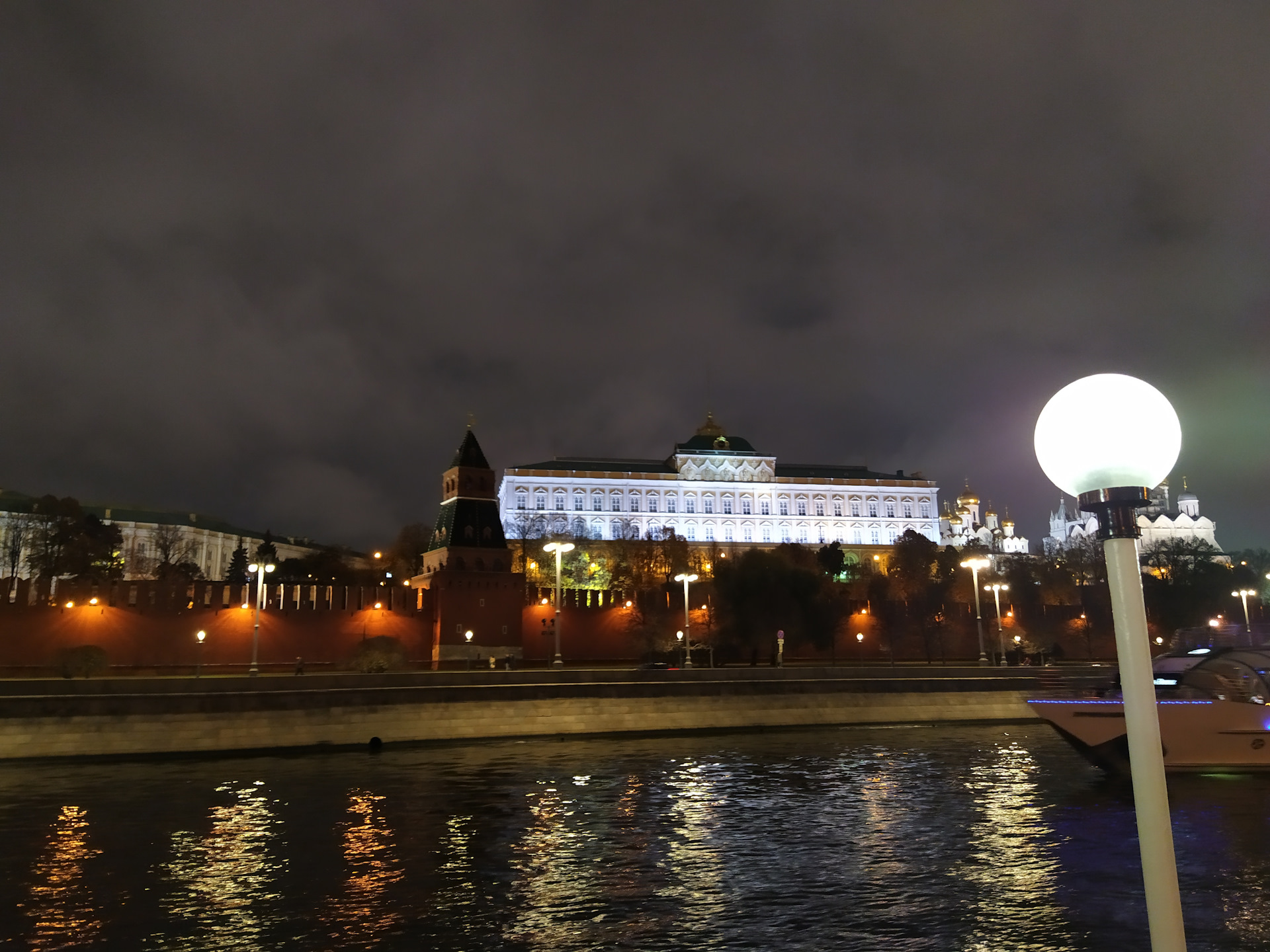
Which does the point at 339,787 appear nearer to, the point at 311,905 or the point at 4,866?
the point at 4,866

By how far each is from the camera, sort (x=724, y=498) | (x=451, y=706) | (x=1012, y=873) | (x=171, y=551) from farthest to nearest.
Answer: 1. (x=724, y=498)
2. (x=171, y=551)
3. (x=451, y=706)
4. (x=1012, y=873)

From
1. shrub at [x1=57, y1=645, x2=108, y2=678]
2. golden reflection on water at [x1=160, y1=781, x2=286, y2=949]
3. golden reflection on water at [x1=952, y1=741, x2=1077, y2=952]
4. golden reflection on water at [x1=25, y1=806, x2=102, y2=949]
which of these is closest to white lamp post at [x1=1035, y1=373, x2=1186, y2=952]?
golden reflection on water at [x1=952, y1=741, x2=1077, y2=952]

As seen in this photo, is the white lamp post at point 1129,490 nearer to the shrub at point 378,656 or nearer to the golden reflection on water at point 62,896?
the golden reflection on water at point 62,896

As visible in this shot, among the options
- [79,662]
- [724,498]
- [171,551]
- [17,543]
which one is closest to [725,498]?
[724,498]

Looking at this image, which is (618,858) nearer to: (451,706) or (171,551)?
(451,706)

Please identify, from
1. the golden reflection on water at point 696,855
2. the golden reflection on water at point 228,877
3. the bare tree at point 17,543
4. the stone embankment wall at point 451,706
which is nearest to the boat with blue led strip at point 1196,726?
the golden reflection on water at point 696,855

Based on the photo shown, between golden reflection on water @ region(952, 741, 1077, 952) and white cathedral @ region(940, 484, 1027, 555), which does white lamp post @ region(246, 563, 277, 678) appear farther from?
white cathedral @ region(940, 484, 1027, 555)

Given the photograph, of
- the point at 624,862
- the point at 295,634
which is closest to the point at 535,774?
the point at 624,862

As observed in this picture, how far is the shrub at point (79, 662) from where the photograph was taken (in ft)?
117

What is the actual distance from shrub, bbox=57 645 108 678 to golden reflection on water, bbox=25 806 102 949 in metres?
24.6

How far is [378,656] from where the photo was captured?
4081cm

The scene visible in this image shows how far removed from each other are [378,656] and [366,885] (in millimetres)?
31145

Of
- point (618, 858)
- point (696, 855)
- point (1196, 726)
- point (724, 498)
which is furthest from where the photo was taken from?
point (724, 498)

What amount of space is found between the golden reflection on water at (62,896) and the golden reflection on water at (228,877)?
0.87m
